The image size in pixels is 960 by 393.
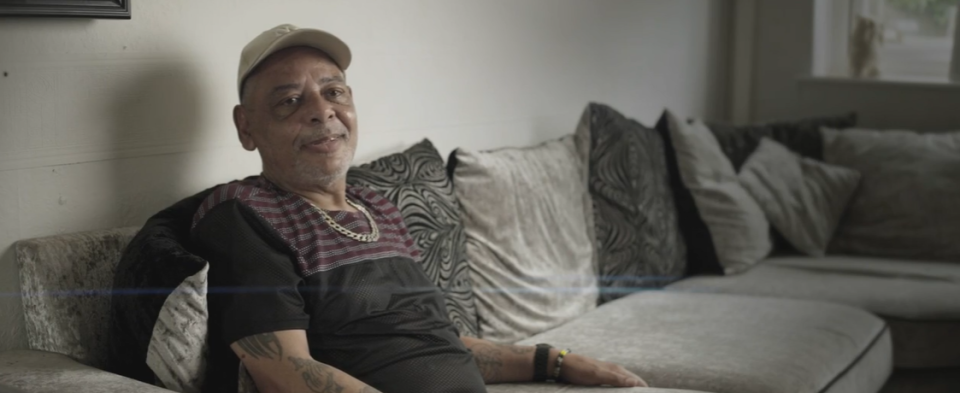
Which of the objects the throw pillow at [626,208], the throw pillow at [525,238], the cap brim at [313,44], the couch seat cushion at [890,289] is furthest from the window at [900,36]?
the cap brim at [313,44]

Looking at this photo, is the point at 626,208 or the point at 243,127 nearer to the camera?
the point at 243,127

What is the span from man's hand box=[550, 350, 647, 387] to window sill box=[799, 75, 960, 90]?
2.53 metres

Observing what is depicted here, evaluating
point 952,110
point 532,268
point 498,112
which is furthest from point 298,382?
point 952,110

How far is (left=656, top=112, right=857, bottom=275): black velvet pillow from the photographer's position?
349 centimetres

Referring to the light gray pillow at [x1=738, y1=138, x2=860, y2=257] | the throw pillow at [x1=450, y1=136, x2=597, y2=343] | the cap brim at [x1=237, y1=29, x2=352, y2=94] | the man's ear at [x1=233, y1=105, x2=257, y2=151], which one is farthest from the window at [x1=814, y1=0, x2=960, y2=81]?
the man's ear at [x1=233, y1=105, x2=257, y2=151]

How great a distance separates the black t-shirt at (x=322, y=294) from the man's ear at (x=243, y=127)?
72 millimetres

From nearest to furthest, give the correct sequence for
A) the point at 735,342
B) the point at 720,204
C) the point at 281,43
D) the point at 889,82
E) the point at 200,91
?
the point at 281,43 < the point at 200,91 < the point at 735,342 < the point at 720,204 < the point at 889,82

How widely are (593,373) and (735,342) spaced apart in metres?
0.54

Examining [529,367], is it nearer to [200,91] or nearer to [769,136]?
[200,91]

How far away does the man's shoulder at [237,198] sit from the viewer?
6.23 feet

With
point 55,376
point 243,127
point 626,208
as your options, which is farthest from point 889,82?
point 55,376

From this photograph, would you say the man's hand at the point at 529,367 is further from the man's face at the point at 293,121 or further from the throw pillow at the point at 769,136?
the throw pillow at the point at 769,136

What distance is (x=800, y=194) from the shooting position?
371 centimetres

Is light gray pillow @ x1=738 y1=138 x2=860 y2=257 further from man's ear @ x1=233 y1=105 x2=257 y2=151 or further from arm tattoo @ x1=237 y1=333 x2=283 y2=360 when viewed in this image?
arm tattoo @ x1=237 y1=333 x2=283 y2=360
